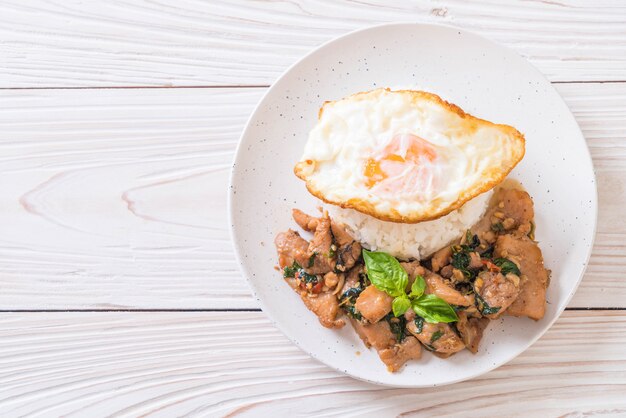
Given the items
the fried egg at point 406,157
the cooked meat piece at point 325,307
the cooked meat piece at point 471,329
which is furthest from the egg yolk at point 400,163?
the cooked meat piece at point 471,329

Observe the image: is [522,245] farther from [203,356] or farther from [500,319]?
[203,356]

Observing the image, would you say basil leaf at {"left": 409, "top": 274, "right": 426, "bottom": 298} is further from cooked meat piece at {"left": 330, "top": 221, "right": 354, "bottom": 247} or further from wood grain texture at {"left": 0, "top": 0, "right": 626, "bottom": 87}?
wood grain texture at {"left": 0, "top": 0, "right": 626, "bottom": 87}

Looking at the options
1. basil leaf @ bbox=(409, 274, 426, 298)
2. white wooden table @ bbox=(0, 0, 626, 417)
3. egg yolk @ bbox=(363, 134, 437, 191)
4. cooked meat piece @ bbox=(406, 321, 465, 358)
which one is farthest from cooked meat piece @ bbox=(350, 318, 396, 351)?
egg yolk @ bbox=(363, 134, 437, 191)

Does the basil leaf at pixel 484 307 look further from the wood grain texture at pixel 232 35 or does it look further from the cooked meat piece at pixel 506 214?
the wood grain texture at pixel 232 35

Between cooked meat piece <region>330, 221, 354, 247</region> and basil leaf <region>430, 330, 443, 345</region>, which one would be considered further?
cooked meat piece <region>330, 221, 354, 247</region>

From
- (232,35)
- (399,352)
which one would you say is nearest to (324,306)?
(399,352)
